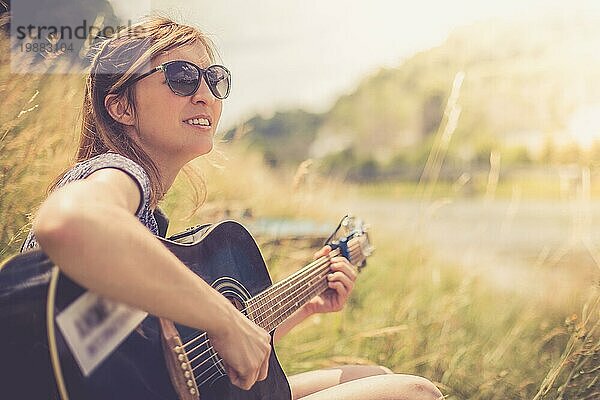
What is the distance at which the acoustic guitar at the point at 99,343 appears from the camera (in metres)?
1.50

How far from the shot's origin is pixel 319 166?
3.99 meters

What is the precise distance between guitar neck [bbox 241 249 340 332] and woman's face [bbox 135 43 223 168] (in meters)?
0.38

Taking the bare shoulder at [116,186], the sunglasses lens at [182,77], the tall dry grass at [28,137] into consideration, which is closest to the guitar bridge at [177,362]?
the bare shoulder at [116,186]

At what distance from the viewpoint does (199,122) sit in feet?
6.84

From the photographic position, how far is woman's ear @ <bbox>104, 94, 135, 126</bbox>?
1991 millimetres

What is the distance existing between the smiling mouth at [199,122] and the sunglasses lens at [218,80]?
7 centimetres

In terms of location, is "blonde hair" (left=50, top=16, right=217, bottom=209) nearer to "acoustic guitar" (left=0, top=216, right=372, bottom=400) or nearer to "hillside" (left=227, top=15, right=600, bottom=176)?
"acoustic guitar" (left=0, top=216, right=372, bottom=400)

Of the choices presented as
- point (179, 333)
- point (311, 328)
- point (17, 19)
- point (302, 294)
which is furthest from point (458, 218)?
point (179, 333)

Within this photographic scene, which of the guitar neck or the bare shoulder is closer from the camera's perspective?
the bare shoulder

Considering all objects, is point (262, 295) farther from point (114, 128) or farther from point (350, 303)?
point (350, 303)

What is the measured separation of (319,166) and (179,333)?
231 cm

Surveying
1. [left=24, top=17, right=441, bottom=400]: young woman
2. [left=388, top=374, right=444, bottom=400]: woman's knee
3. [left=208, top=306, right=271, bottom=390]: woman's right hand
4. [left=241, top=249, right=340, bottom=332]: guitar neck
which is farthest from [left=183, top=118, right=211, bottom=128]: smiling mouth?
[left=388, top=374, right=444, bottom=400]: woman's knee

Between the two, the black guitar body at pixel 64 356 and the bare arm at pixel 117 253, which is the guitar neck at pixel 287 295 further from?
the bare arm at pixel 117 253

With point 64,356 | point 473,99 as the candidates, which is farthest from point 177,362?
point 473,99
